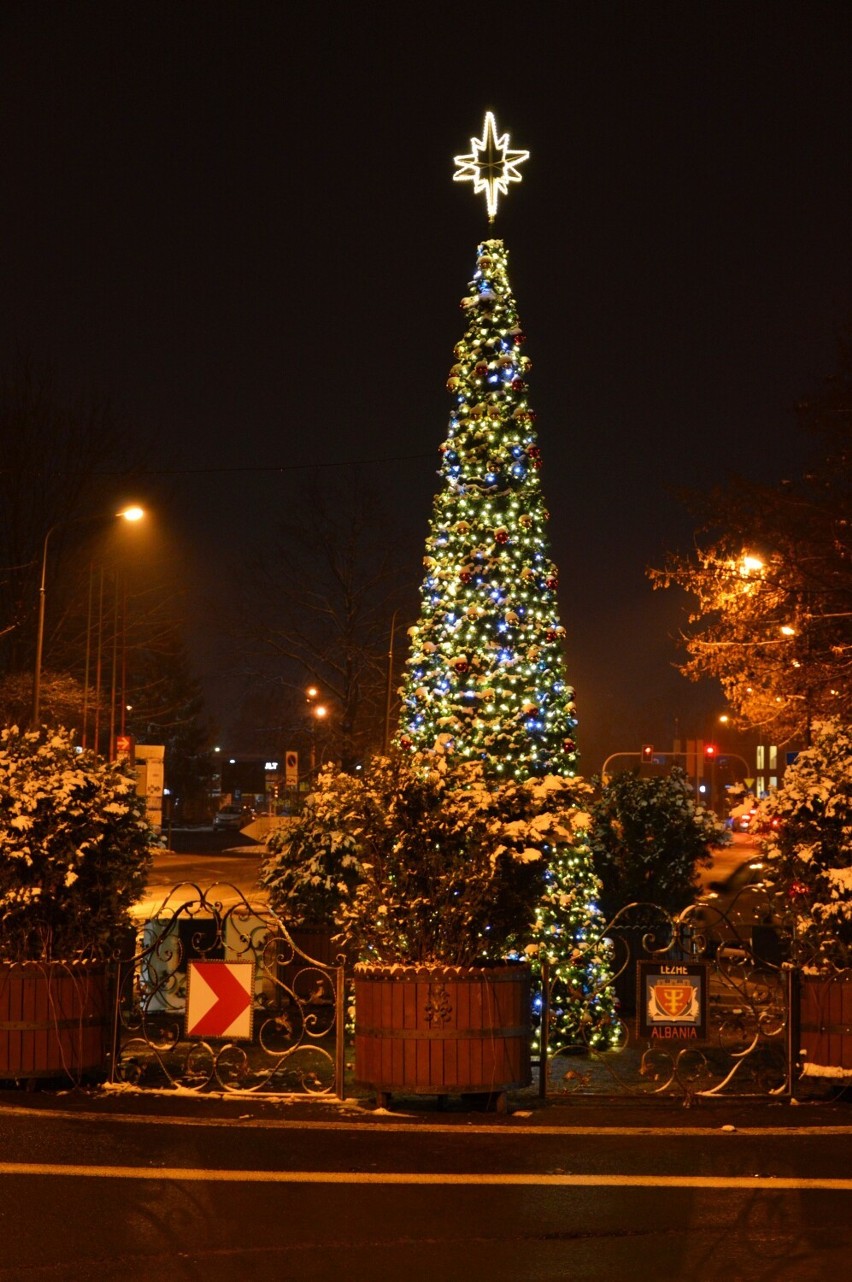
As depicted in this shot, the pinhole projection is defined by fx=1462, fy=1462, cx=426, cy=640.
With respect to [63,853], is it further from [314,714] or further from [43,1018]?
[314,714]

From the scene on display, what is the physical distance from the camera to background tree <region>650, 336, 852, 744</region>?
23219 millimetres

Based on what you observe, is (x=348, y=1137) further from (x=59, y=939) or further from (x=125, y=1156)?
(x=59, y=939)

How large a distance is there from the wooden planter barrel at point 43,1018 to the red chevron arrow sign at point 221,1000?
0.81m

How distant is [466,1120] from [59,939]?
131 inches

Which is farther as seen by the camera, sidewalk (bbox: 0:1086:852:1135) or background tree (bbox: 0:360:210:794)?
background tree (bbox: 0:360:210:794)

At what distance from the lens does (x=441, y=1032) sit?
9945mm

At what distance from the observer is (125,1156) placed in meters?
8.60

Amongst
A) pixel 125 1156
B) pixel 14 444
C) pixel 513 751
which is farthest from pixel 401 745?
Result: pixel 14 444

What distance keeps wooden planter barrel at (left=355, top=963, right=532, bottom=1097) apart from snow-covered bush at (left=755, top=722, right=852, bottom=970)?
86.4 inches

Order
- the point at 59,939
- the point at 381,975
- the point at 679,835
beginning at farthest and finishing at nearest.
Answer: the point at 679,835 < the point at 59,939 < the point at 381,975

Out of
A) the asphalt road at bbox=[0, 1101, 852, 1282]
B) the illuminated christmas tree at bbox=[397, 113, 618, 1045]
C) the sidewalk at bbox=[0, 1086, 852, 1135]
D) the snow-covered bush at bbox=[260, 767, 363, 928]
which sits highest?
the illuminated christmas tree at bbox=[397, 113, 618, 1045]

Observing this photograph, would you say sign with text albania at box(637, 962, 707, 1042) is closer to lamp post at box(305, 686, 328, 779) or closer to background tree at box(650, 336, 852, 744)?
background tree at box(650, 336, 852, 744)

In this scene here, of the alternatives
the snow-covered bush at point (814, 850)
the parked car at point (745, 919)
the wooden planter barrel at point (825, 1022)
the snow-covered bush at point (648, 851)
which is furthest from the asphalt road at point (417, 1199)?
the snow-covered bush at point (648, 851)

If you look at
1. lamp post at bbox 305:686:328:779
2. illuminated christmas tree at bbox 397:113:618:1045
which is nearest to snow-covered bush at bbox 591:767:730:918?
illuminated christmas tree at bbox 397:113:618:1045
